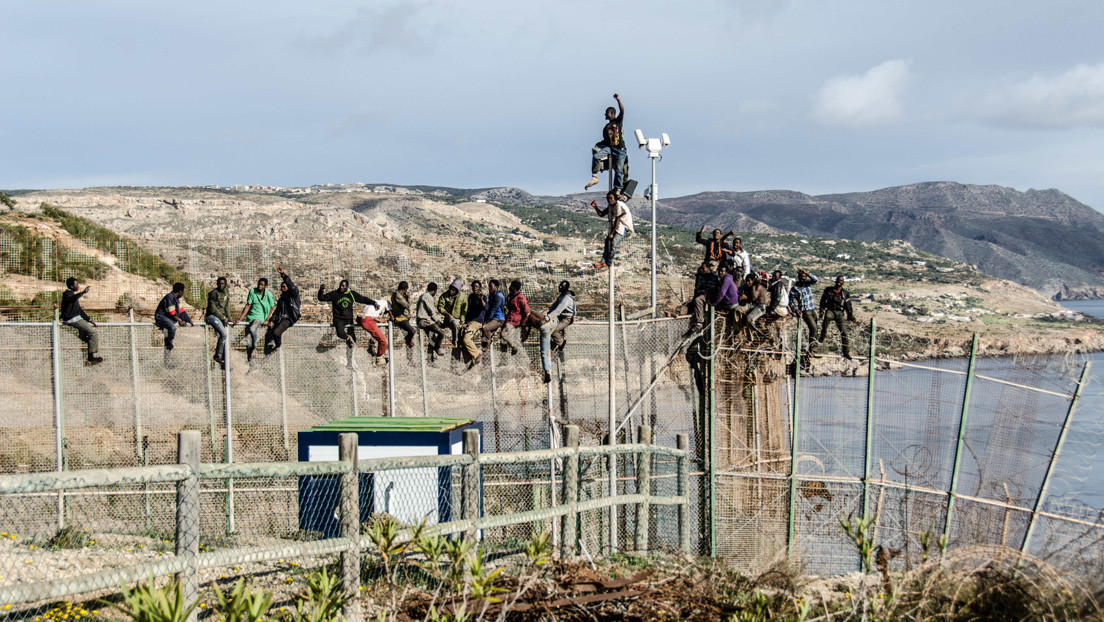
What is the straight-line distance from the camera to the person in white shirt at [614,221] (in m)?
10.2

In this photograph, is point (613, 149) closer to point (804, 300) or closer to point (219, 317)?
point (804, 300)

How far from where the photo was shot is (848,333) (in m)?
12.2

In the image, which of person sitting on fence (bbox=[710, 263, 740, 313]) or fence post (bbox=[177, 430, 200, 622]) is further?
person sitting on fence (bbox=[710, 263, 740, 313])

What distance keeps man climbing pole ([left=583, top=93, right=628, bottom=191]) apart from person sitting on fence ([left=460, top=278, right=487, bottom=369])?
4853 mm

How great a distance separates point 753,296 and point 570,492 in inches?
240

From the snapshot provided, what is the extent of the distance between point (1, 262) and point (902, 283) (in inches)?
3653

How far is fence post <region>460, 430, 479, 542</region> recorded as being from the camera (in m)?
7.00

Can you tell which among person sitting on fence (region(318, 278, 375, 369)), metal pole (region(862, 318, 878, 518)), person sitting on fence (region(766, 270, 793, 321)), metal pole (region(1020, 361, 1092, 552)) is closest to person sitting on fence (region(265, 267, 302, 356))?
person sitting on fence (region(318, 278, 375, 369))

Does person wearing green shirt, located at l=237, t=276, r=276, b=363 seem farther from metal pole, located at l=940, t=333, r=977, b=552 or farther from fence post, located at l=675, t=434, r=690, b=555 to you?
metal pole, located at l=940, t=333, r=977, b=552

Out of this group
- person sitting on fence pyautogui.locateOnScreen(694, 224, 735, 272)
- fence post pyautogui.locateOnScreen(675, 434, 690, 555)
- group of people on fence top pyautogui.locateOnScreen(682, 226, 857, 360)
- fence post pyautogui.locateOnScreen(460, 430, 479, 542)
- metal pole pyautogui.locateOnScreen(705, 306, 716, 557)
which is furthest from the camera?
person sitting on fence pyautogui.locateOnScreen(694, 224, 735, 272)

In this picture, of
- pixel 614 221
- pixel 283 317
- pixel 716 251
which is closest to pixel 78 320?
pixel 283 317

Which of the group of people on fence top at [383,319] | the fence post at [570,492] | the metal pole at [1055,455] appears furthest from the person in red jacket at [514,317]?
the metal pole at [1055,455]

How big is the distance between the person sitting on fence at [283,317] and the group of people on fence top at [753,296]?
6170 mm

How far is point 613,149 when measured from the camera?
34.0ft
